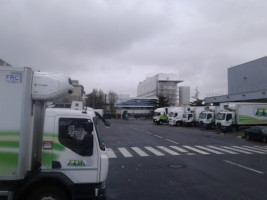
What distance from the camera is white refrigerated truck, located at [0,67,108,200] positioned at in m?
5.40

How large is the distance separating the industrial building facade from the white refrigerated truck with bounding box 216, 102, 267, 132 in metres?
6.16

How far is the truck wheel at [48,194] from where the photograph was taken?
5.56 meters

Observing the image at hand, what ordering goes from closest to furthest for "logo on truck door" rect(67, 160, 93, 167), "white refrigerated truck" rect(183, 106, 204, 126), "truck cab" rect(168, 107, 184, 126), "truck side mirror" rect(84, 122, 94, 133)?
1. "truck side mirror" rect(84, 122, 94, 133)
2. "logo on truck door" rect(67, 160, 93, 167)
3. "white refrigerated truck" rect(183, 106, 204, 126)
4. "truck cab" rect(168, 107, 184, 126)

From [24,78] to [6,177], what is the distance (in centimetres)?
198

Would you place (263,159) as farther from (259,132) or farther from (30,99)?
(30,99)

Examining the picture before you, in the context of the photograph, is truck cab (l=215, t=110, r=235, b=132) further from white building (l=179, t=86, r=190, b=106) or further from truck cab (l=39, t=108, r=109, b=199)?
white building (l=179, t=86, r=190, b=106)

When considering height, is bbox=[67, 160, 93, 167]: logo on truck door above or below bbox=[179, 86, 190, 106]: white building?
below

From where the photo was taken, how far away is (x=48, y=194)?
18.4ft

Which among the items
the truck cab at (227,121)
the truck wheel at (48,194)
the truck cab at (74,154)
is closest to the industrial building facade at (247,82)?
the truck cab at (227,121)

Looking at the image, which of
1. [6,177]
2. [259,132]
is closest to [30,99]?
[6,177]

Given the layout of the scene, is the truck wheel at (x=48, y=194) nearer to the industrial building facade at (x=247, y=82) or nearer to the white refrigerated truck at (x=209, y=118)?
the white refrigerated truck at (x=209, y=118)

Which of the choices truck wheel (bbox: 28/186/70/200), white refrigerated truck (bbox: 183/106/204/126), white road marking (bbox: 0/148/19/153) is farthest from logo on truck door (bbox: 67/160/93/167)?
white refrigerated truck (bbox: 183/106/204/126)

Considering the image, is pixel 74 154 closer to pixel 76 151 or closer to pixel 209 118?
pixel 76 151

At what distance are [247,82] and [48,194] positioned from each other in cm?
5454
